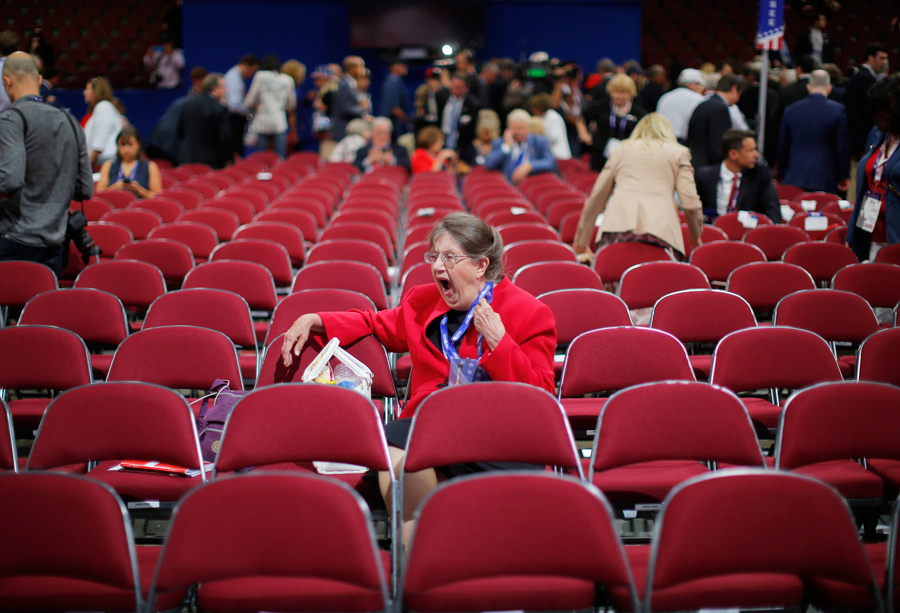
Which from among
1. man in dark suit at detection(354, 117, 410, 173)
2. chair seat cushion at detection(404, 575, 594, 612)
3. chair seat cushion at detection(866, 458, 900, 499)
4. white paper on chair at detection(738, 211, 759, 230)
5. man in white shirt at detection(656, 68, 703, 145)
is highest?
man in white shirt at detection(656, 68, 703, 145)

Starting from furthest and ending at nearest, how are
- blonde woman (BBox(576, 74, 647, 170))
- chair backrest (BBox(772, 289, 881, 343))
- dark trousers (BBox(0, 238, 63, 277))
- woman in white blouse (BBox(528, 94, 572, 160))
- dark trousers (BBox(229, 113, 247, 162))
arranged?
dark trousers (BBox(229, 113, 247, 162)) < woman in white blouse (BBox(528, 94, 572, 160)) < blonde woman (BBox(576, 74, 647, 170)) < dark trousers (BBox(0, 238, 63, 277)) < chair backrest (BBox(772, 289, 881, 343))

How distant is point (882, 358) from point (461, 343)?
1.70m

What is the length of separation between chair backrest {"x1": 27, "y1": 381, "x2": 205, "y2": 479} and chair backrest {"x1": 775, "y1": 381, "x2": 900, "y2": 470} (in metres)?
1.89

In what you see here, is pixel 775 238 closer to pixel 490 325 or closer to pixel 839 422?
pixel 839 422

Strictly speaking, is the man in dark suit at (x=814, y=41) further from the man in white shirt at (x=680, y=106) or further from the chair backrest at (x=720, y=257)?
the chair backrest at (x=720, y=257)

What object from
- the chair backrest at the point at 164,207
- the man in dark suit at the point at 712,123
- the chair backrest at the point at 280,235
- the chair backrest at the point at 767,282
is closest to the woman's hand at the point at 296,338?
the chair backrest at the point at 767,282

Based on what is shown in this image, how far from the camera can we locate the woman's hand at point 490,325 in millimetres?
2598

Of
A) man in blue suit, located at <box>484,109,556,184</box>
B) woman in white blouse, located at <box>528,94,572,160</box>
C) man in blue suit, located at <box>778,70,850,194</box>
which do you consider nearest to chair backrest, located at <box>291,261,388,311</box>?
man in blue suit, located at <box>484,109,556,184</box>

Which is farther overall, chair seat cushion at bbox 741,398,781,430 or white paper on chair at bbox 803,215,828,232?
white paper on chair at bbox 803,215,828,232

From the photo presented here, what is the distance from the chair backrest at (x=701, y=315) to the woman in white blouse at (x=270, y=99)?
886 cm

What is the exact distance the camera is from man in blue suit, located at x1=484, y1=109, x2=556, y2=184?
8516 mm

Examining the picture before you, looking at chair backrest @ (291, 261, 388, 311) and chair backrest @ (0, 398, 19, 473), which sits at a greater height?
chair backrest @ (291, 261, 388, 311)

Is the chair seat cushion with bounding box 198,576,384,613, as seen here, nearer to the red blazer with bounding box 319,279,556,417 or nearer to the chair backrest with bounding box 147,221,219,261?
the red blazer with bounding box 319,279,556,417

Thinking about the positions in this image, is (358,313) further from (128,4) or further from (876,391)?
(128,4)
